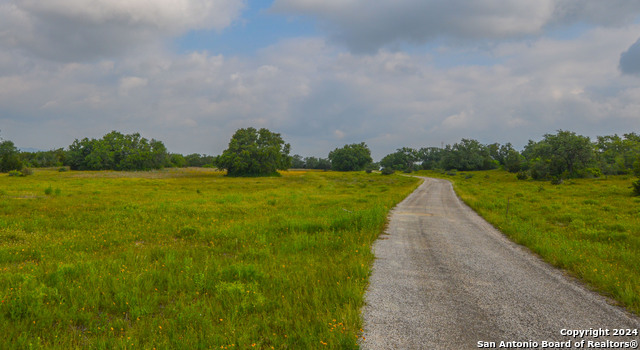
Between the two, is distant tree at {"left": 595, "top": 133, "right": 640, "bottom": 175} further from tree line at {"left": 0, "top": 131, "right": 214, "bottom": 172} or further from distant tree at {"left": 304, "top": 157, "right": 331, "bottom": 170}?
tree line at {"left": 0, "top": 131, "right": 214, "bottom": 172}

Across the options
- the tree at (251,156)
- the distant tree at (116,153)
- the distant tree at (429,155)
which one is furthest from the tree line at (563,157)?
the distant tree at (116,153)

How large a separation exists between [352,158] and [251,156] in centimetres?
6910

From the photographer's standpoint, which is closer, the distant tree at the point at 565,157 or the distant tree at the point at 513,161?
the distant tree at the point at 565,157

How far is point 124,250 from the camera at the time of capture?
33.9 feet

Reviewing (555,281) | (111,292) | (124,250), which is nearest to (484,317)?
(555,281)

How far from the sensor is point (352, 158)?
147m

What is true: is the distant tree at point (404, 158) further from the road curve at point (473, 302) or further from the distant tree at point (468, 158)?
the road curve at point (473, 302)

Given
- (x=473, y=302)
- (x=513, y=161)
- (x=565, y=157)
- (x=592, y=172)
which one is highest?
(x=513, y=161)

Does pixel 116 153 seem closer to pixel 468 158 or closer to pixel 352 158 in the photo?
pixel 352 158

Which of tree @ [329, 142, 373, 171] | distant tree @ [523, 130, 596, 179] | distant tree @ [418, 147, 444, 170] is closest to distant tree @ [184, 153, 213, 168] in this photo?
tree @ [329, 142, 373, 171]

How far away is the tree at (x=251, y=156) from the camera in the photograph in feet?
288

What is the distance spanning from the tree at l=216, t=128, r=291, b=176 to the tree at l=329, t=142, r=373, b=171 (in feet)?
184

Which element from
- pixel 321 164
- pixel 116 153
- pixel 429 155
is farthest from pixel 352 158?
pixel 116 153

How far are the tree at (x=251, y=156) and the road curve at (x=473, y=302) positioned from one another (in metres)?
81.4
